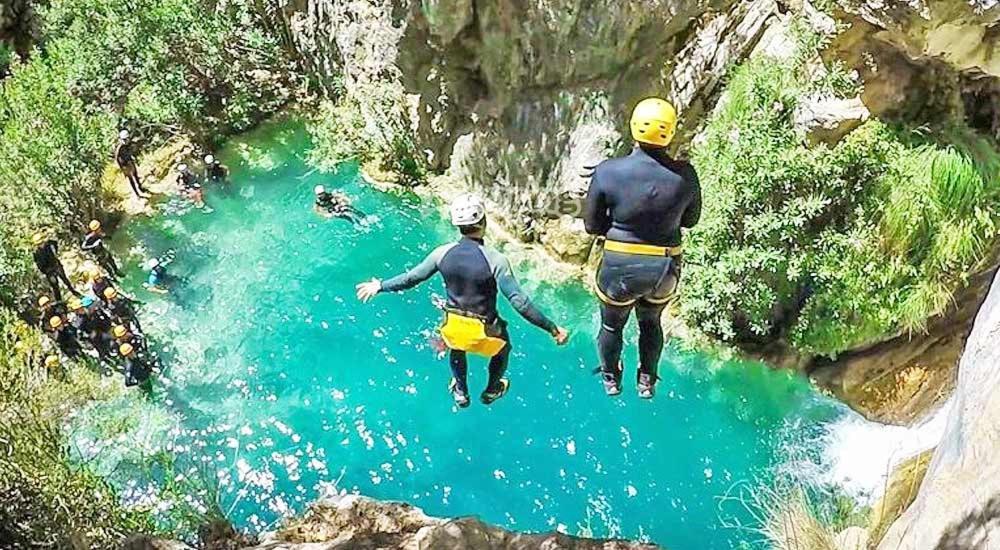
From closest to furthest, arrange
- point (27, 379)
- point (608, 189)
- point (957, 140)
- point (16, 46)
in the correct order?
1. point (608, 189)
2. point (27, 379)
3. point (957, 140)
4. point (16, 46)

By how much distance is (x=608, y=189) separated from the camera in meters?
5.01

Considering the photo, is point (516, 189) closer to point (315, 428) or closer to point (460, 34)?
point (460, 34)

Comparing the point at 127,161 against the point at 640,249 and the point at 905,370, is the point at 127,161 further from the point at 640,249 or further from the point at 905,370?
the point at 905,370

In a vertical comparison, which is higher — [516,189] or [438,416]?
[516,189]

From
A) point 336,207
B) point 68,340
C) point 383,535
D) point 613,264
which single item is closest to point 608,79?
point 336,207

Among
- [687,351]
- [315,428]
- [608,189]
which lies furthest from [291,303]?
[608,189]

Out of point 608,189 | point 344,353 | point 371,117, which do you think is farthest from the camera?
point 371,117

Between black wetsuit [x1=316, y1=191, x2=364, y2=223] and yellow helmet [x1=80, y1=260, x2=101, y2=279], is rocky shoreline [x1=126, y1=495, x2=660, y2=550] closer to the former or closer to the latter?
yellow helmet [x1=80, y1=260, x2=101, y2=279]

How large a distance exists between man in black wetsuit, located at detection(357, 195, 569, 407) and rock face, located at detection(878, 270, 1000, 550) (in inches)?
80.6

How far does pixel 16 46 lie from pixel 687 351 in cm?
1088

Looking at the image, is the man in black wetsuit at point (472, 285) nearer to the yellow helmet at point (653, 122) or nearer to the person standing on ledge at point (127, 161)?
the yellow helmet at point (653, 122)

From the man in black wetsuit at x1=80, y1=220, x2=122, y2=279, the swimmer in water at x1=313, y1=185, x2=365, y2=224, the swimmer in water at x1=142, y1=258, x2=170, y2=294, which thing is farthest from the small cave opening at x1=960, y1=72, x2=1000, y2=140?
→ the man in black wetsuit at x1=80, y1=220, x2=122, y2=279

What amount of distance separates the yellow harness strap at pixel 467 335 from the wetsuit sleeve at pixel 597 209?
2.83 feet

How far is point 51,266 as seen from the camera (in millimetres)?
10320
